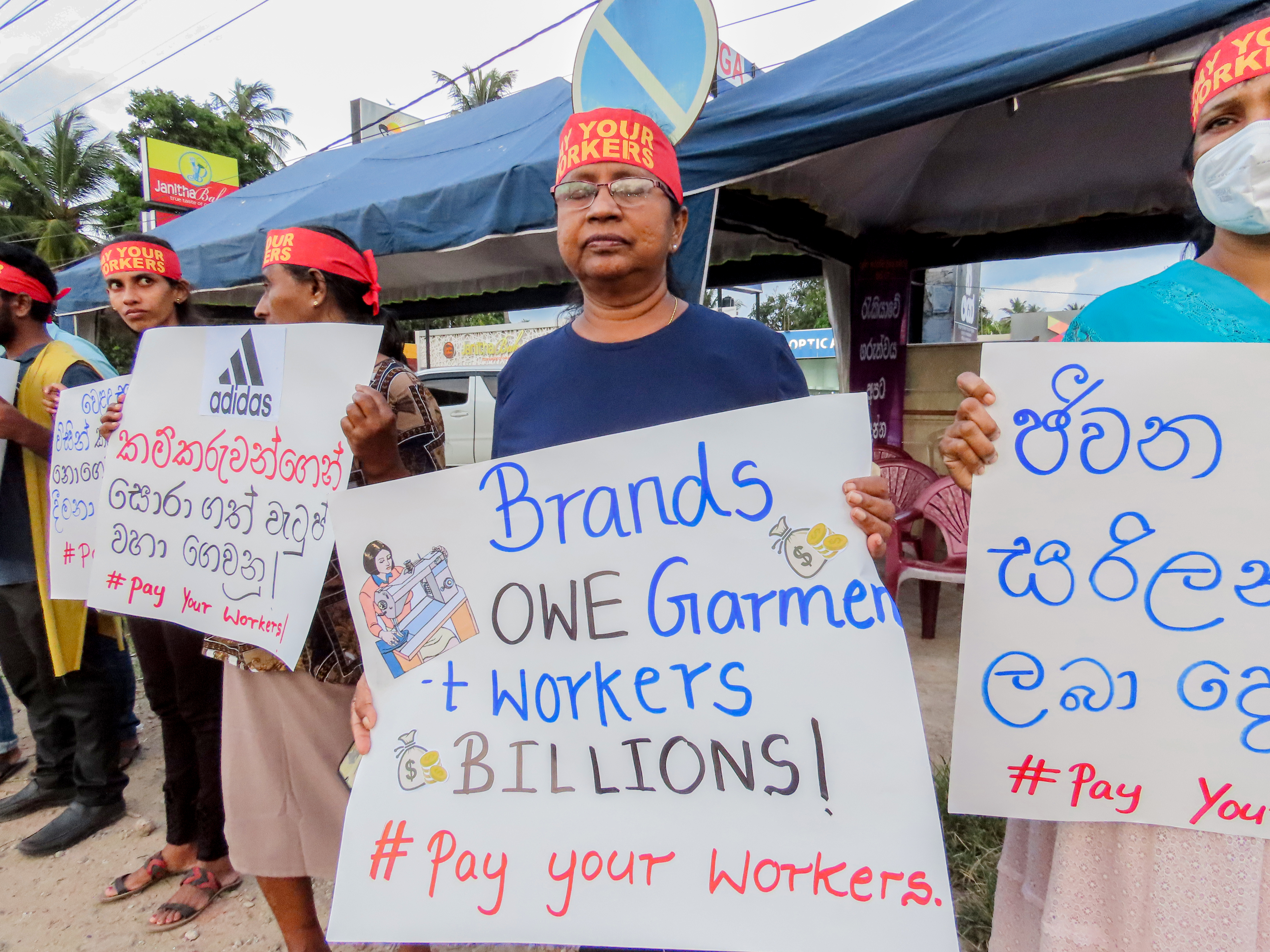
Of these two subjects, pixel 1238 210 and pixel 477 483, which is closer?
pixel 1238 210

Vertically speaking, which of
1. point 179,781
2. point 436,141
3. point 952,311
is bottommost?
point 179,781

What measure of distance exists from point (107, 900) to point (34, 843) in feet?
1.67

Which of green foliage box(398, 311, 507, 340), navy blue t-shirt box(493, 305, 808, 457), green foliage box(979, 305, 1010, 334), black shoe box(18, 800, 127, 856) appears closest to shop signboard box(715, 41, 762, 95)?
navy blue t-shirt box(493, 305, 808, 457)

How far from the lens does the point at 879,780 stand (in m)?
0.98

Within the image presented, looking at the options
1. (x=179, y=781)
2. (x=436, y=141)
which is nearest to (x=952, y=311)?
(x=436, y=141)

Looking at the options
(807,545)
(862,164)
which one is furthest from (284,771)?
(862,164)

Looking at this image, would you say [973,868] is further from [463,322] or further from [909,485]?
[463,322]

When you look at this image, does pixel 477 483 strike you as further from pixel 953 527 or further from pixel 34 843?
pixel 953 527

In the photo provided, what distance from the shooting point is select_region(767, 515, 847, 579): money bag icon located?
39.8 inches

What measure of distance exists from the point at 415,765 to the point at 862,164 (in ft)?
14.0

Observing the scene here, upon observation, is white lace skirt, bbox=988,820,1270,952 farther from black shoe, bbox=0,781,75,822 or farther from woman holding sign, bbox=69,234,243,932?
black shoe, bbox=0,781,75,822

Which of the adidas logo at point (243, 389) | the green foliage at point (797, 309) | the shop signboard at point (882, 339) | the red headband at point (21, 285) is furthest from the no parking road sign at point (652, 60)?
the green foliage at point (797, 309)

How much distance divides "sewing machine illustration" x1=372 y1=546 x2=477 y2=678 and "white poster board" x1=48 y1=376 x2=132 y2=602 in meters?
1.43

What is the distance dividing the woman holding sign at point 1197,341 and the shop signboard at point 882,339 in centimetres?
444
